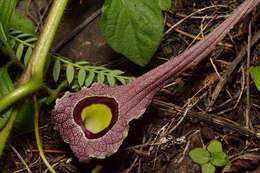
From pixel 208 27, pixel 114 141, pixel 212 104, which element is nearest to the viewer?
pixel 114 141

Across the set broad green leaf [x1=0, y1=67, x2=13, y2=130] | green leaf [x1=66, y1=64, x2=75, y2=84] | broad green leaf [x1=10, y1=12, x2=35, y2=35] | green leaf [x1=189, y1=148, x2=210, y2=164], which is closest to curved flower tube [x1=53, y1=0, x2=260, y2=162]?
green leaf [x1=66, y1=64, x2=75, y2=84]

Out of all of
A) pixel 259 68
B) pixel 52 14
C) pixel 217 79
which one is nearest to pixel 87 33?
pixel 52 14

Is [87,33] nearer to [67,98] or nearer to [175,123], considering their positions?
[67,98]

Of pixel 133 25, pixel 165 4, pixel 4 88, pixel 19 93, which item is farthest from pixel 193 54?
pixel 4 88

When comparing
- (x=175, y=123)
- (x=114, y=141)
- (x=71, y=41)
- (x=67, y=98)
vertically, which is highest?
(x=71, y=41)

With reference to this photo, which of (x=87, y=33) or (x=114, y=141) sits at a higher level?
(x=87, y=33)

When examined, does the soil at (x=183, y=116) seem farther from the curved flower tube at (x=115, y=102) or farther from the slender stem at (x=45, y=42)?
the slender stem at (x=45, y=42)

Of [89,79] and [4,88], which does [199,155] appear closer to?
[89,79]

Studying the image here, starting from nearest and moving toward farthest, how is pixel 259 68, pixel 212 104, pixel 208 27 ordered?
1. pixel 259 68
2. pixel 212 104
3. pixel 208 27
